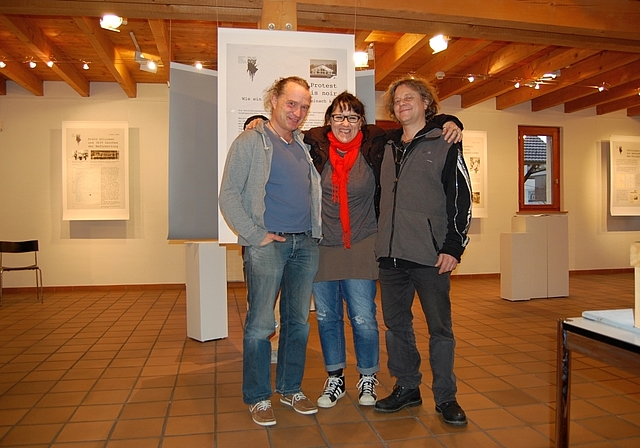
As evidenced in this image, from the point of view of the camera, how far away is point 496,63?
21.1ft

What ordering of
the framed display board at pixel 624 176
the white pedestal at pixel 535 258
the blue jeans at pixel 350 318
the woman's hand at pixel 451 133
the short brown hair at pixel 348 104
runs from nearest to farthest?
the woman's hand at pixel 451 133
the short brown hair at pixel 348 104
the blue jeans at pixel 350 318
the white pedestal at pixel 535 258
the framed display board at pixel 624 176

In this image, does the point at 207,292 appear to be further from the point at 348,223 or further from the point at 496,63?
the point at 496,63

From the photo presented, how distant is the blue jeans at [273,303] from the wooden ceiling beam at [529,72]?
16.5 feet

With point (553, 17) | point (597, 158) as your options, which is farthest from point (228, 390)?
point (597, 158)

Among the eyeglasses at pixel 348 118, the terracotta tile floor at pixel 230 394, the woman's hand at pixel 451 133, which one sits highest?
the eyeglasses at pixel 348 118

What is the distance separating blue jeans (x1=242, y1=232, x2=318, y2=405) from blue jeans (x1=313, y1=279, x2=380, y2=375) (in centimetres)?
11

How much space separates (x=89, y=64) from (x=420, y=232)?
5.64 meters

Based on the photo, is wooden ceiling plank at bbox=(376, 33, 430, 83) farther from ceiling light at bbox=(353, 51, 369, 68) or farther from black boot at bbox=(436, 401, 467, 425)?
black boot at bbox=(436, 401, 467, 425)

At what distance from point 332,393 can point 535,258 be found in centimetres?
442

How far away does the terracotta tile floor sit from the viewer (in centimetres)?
237

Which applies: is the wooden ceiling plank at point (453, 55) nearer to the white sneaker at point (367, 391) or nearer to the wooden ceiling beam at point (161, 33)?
the wooden ceiling beam at point (161, 33)

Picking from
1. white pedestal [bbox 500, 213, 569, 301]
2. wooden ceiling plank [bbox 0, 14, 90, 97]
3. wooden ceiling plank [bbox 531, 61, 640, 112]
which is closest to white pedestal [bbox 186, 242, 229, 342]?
wooden ceiling plank [bbox 0, 14, 90, 97]

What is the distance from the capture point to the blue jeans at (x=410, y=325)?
7.82ft

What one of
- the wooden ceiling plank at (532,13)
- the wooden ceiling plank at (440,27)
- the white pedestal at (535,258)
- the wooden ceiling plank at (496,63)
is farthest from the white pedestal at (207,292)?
the wooden ceiling plank at (496,63)
